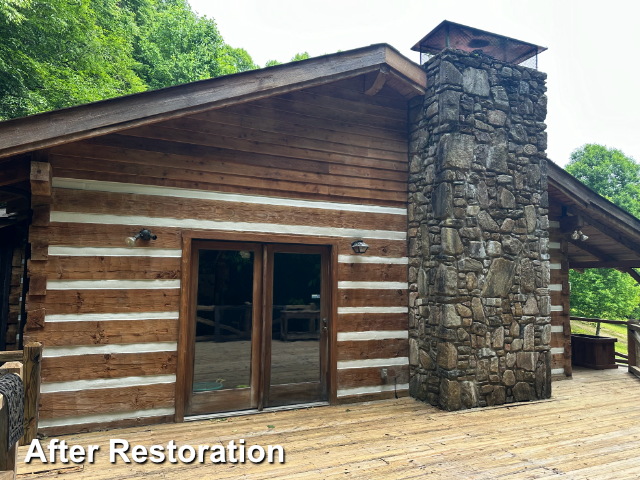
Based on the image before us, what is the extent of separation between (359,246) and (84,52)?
13.1 m

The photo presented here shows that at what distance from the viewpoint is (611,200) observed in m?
30.5

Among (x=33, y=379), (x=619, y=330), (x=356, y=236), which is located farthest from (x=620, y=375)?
(x=619, y=330)

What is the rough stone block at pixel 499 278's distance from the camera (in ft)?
18.5

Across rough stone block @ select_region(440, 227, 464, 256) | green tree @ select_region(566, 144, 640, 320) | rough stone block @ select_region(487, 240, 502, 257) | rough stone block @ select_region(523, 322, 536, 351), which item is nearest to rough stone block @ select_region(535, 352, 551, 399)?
rough stone block @ select_region(523, 322, 536, 351)

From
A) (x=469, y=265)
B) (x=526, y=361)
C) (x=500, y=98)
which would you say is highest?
(x=500, y=98)

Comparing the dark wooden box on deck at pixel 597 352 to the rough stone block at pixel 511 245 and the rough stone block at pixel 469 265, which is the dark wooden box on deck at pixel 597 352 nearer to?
the rough stone block at pixel 511 245

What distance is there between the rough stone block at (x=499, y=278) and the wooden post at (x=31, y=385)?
5.21 metres

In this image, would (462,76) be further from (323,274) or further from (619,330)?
(619,330)

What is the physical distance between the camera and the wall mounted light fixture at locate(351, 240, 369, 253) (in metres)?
5.64

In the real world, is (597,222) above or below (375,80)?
below

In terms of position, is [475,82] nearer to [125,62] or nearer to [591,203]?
[591,203]

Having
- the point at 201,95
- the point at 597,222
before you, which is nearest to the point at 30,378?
the point at 201,95

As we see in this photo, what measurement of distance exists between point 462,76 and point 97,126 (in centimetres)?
466

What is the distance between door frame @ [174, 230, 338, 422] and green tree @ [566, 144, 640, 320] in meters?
23.4
